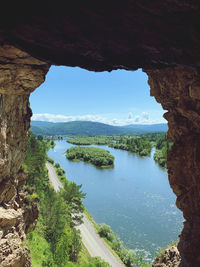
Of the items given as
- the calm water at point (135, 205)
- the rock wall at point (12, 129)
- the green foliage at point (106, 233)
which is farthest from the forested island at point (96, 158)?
the rock wall at point (12, 129)

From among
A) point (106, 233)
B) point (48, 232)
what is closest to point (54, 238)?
point (48, 232)

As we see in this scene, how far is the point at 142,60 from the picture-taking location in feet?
18.7

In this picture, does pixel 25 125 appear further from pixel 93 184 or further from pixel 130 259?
pixel 93 184

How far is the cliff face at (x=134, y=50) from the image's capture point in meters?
4.21

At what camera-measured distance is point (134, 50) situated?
17.3 ft

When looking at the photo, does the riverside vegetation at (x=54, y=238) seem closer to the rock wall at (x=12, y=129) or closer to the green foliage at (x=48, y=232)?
the green foliage at (x=48, y=232)

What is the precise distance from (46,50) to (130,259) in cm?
2664

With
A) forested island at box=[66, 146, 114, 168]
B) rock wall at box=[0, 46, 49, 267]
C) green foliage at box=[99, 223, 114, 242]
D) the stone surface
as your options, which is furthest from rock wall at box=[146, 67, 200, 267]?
forested island at box=[66, 146, 114, 168]

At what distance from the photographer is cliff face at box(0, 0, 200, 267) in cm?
421

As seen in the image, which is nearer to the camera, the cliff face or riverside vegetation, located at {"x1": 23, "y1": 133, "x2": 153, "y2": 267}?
the cliff face

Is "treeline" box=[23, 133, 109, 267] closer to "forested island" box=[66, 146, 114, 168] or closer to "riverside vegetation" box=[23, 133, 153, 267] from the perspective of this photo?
"riverside vegetation" box=[23, 133, 153, 267]

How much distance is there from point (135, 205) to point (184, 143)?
111 ft

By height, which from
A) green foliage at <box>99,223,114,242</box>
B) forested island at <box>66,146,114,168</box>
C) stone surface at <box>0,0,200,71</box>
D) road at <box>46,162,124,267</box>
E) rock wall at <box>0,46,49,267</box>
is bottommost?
road at <box>46,162,124,267</box>

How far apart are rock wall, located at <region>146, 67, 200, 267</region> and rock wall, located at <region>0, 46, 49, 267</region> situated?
18.4 feet
